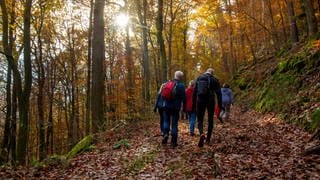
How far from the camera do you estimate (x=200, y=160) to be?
24.9 feet

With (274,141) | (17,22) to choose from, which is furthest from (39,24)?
(274,141)

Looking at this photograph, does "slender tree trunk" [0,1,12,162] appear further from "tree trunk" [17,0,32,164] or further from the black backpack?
the black backpack

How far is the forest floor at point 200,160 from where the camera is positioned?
20.9 feet

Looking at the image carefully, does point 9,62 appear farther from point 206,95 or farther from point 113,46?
point 113,46

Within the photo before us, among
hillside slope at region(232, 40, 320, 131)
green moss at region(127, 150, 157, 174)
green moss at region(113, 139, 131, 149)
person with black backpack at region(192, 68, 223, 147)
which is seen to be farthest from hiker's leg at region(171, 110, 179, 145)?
hillside slope at region(232, 40, 320, 131)

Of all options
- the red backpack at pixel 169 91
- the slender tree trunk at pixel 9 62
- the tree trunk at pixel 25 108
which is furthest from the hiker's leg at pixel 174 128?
the slender tree trunk at pixel 9 62

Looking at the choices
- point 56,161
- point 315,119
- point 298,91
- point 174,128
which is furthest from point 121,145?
point 298,91

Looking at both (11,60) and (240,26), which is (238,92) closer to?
(240,26)

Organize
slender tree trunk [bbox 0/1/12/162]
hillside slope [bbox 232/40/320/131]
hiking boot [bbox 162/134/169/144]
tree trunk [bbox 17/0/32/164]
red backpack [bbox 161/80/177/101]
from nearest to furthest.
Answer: red backpack [bbox 161/80/177/101] < hiking boot [bbox 162/134/169/144] < hillside slope [bbox 232/40/320/131] < tree trunk [bbox 17/0/32/164] < slender tree trunk [bbox 0/1/12/162]

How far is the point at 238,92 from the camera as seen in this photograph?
27.8 m

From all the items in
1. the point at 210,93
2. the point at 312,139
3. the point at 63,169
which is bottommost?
the point at 63,169

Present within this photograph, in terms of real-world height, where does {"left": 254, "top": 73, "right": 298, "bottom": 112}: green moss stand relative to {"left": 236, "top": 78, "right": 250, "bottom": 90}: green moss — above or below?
below

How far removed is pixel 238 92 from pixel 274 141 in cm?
1917

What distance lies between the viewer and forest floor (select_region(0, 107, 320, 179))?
6.37 metres
